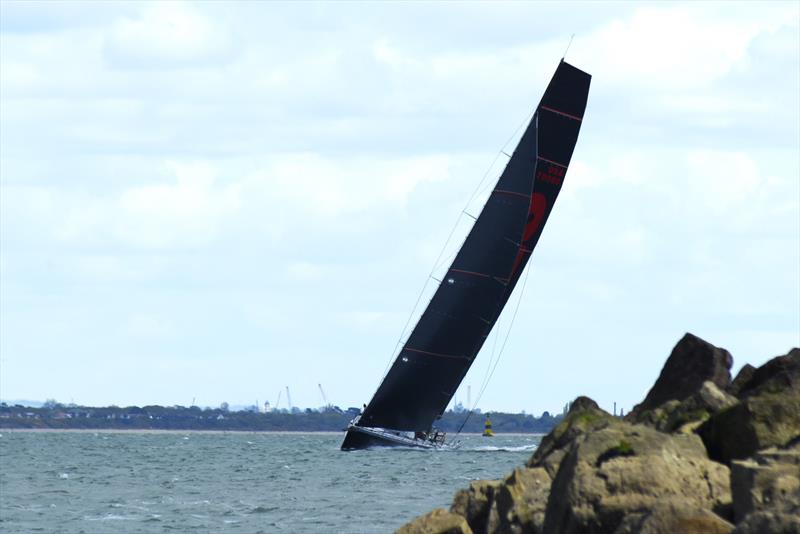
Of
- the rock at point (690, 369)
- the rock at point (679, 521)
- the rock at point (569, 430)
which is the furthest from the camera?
the rock at point (690, 369)

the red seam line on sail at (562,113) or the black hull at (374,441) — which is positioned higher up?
the red seam line on sail at (562,113)

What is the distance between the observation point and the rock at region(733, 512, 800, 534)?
46.0ft

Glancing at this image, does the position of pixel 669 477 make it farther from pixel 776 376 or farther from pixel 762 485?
pixel 776 376

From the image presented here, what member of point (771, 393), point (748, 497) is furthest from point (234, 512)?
point (748, 497)

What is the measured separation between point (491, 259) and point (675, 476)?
60.0 metres

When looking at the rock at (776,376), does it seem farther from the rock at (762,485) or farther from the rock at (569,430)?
the rock at (762,485)

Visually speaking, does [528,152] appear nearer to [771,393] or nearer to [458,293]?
[458,293]

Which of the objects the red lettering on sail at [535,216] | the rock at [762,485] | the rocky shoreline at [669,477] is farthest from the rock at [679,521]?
the red lettering on sail at [535,216]

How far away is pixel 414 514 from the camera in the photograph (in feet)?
137

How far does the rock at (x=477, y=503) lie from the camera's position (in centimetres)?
2264

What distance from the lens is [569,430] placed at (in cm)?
2433

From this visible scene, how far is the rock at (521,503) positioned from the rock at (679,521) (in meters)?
4.24

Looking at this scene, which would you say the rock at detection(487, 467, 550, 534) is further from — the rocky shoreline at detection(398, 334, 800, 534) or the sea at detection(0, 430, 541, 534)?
the sea at detection(0, 430, 541, 534)

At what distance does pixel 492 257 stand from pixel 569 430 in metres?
53.2
